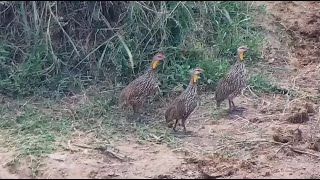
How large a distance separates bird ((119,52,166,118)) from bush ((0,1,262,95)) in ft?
1.82

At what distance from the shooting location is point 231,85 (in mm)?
7414

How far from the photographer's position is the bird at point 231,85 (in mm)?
7387

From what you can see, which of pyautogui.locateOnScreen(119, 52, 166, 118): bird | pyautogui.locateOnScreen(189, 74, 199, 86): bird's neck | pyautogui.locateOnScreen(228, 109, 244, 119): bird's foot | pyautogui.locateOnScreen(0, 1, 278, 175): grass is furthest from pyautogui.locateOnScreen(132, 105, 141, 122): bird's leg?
pyautogui.locateOnScreen(228, 109, 244, 119): bird's foot

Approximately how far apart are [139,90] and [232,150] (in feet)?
4.06

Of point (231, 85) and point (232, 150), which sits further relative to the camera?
point (231, 85)

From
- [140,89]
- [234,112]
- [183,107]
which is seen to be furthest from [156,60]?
[234,112]

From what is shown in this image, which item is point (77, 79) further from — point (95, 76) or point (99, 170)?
point (99, 170)

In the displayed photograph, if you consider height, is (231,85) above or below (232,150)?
above

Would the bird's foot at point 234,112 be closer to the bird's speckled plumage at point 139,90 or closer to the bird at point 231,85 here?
the bird at point 231,85

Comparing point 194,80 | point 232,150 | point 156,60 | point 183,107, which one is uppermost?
point 156,60

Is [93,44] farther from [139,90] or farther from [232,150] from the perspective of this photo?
[232,150]

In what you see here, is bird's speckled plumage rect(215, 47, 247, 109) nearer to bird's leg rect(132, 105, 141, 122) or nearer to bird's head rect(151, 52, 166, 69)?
bird's head rect(151, 52, 166, 69)

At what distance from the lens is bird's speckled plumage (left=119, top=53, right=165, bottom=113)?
7184 millimetres

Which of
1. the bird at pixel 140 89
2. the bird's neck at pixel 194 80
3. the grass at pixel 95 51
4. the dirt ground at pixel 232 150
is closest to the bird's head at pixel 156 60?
the bird at pixel 140 89
